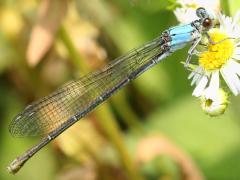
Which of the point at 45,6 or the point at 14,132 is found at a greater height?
the point at 45,6

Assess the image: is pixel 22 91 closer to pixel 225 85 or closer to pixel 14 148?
pixel 14 148

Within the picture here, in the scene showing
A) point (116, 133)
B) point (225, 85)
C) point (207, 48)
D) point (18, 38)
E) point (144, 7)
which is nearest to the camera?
point (225, 85)

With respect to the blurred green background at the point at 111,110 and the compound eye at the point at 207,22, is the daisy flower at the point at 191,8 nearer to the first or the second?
the compound eye at the point at 207,22

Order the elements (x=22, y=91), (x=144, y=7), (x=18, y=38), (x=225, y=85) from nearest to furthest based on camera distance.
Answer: (x=225, y=85), (x=144, y=7), (x=18, y=38), (x=22, y=91)

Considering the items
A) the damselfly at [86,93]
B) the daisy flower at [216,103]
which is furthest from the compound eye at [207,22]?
the daisy flower at [216,103]

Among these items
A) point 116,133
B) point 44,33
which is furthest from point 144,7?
point 116,133

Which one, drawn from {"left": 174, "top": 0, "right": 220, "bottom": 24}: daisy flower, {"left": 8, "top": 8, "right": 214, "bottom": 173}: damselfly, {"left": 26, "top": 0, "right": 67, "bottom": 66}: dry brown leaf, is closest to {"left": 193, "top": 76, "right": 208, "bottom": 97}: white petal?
{"left": 174, "top": 0, "right": 220, "bottom": 24}: daisy flower

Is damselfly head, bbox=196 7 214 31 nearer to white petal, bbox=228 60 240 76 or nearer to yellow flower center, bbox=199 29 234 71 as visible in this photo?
yellow flower center, bbox=199 29 234 71

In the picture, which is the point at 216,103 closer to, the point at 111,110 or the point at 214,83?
the point at 214,83

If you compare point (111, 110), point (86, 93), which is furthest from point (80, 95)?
point (111, 110)
